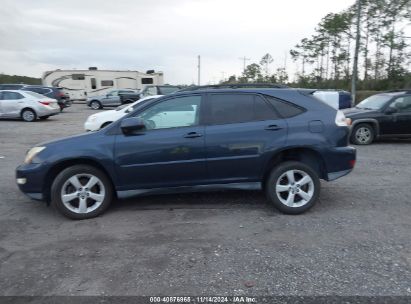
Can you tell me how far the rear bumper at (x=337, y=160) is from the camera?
16.4 ft

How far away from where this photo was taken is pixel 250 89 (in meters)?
5.23

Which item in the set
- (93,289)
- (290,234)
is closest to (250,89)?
(290,234)

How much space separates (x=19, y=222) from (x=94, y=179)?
1.08m

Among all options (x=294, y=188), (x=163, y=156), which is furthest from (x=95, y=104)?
(x=294, y=188)

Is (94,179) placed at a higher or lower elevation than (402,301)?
higher

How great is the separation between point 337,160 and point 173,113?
2.24m

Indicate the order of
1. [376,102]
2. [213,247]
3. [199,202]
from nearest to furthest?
[213,247] → [199,202] → [376,102]

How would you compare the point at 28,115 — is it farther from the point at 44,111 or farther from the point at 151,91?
the point at 151,91

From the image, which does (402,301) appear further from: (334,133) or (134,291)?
(334,133)

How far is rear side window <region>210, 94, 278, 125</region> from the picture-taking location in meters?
5.01

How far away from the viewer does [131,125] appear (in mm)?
4777

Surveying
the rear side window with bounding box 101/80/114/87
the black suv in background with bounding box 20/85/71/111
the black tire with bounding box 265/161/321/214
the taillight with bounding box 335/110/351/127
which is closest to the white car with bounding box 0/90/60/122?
the black suv in background with bounding box 20/85/71/111

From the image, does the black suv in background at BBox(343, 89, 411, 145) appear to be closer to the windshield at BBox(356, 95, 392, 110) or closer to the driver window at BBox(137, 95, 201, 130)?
the windshield at BBox(356, 95, 392, 110)

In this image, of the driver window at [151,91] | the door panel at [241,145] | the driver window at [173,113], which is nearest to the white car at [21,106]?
the driver window at [151,91]
